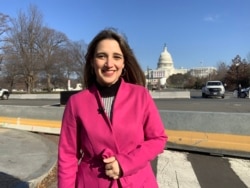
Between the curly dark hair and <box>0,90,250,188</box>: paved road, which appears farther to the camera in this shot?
<box>0,90,250,188</box>: paved road

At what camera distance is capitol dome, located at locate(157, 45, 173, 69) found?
16412 cm

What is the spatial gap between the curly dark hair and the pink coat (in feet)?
0.58

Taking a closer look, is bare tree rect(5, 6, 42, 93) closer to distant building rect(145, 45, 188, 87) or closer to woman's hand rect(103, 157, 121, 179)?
woman's hand rect(103, 157, 121, 179)

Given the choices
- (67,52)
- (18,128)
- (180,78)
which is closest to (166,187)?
(18,128)

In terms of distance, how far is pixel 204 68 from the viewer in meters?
153

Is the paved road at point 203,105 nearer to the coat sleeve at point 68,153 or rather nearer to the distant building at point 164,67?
the coat sleeve at point 68,153

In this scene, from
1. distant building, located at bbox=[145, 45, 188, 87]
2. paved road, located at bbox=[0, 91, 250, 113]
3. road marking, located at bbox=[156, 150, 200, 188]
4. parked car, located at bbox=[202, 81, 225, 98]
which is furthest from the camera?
distant building, located at bbox=[145, 45, 188, 87]

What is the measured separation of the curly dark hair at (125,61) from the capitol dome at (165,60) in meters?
162

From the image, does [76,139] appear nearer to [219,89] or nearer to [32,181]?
[32,181]

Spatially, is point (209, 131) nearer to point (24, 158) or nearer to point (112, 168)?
point (24, 158)

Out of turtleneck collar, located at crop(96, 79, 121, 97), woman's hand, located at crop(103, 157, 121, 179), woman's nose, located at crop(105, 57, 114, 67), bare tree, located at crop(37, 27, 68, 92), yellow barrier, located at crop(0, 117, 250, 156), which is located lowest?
yellow barrier, located at crop(0, 117, 250, 156)

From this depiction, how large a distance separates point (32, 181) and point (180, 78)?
457 feet

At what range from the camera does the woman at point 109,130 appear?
2244mm

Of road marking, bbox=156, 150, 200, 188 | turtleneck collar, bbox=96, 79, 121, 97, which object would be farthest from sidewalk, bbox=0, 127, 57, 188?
turtleneck collar, bbox=96, 79, 121, 97
